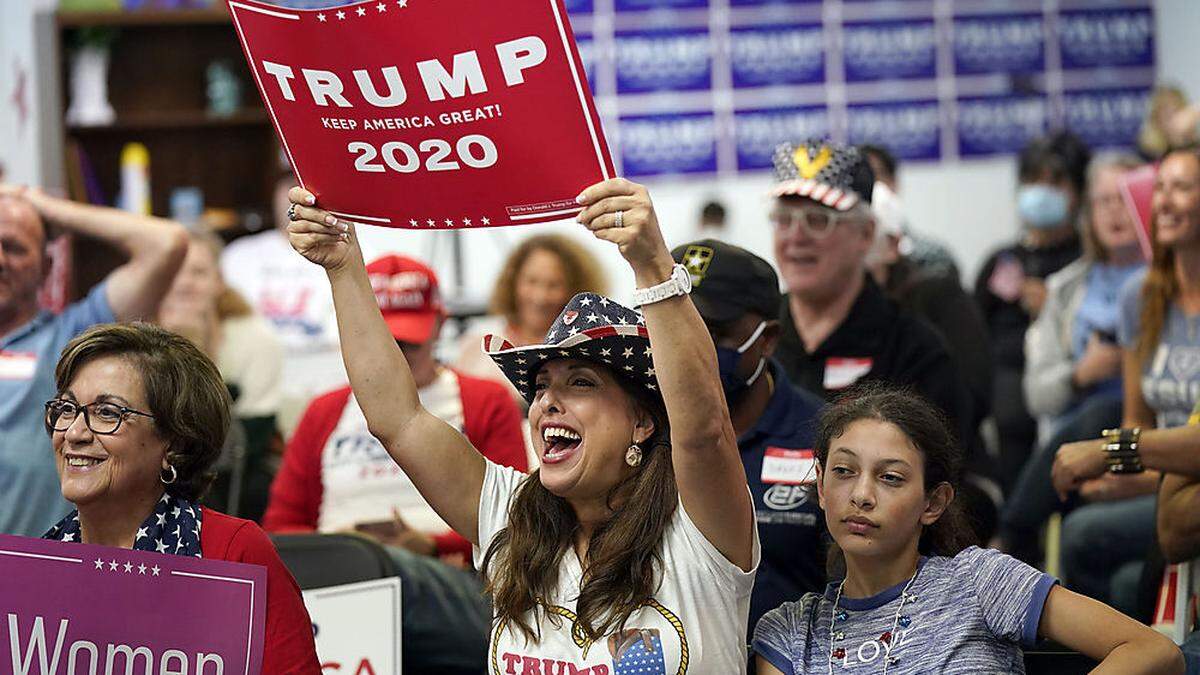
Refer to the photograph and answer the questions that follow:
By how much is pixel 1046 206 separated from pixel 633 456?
165 inches

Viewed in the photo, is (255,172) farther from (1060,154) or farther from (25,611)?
(25,611)

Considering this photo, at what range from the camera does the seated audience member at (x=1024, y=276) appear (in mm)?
6020

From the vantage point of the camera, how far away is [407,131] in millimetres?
2502

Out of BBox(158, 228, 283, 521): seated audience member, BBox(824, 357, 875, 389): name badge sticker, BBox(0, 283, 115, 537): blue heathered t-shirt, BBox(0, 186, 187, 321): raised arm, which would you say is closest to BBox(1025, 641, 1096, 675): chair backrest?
BBox(824, 357, 875, 389): name badge sticker

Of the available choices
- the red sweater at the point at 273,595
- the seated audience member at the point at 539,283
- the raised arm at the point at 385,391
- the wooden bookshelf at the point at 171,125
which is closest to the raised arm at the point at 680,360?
the raised arm at the point at 385,391

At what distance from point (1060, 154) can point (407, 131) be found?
15.5 ft

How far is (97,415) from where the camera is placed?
101 inches

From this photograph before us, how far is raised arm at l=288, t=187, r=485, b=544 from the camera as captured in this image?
2594mm

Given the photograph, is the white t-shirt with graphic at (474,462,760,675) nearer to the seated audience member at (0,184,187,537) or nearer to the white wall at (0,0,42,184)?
the seated audience member at (0,184,187,537)

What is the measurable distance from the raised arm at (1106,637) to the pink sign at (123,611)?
118 cm

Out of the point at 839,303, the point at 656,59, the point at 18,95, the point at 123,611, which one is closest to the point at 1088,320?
the point at 839,303

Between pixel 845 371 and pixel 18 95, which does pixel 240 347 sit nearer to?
pixel 18 95

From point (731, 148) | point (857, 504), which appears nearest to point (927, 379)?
point (857, 504)

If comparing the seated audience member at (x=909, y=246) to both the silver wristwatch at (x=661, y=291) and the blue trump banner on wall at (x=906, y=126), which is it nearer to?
the blue trump banner on wall at (x=906, y=126)
